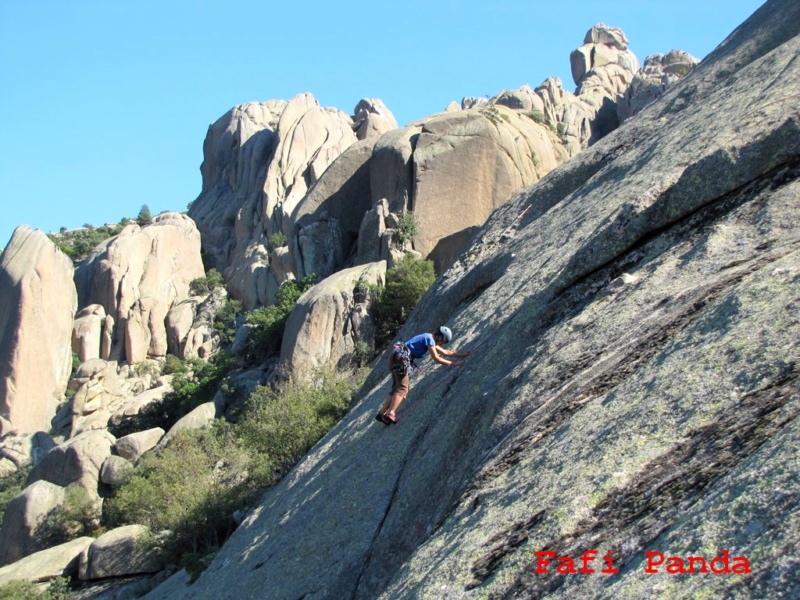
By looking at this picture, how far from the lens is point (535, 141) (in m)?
46.5

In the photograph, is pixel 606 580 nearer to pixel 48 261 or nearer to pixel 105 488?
pixel 105 488

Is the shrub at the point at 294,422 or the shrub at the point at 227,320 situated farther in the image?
the shrub at the point at 227,320

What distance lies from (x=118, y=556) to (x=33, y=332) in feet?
101

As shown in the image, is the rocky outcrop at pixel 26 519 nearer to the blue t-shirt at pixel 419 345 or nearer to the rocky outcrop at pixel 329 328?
the rocky outcrop at pixel 329 328

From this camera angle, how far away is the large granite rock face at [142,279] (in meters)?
59.4

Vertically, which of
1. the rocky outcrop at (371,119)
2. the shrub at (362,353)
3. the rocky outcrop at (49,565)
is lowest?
the shrub at (362,353)

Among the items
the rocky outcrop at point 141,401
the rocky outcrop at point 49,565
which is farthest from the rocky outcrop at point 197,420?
the rocky outcrop at point 141,401

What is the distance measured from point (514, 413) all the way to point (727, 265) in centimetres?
298

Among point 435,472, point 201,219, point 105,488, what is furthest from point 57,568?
point 201,219

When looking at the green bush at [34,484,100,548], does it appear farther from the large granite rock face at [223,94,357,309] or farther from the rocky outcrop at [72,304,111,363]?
the rocky outcrop at [72,304,111,363]

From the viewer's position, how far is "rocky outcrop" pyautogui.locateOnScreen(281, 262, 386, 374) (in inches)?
1357

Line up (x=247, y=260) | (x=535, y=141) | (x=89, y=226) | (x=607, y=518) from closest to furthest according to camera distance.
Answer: (x=607, y=518), (x=535, y=141), (x=247, y=260), (x=89, y=226)

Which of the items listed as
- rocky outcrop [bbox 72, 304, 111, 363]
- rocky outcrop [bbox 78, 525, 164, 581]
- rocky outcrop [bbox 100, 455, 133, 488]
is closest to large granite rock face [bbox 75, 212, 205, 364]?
rocky outcrop [bbox 72, 304, 111, 363]

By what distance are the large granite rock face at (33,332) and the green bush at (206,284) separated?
8663 mm
